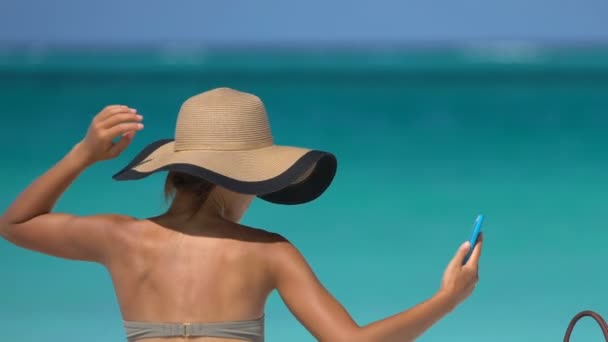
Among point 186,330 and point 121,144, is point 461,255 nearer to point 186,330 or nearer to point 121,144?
point 186,330

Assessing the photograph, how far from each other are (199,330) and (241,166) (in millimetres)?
264

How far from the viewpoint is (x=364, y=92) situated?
1592 cm

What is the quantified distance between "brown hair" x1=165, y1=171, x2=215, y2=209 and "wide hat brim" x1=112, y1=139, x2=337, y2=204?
36mm

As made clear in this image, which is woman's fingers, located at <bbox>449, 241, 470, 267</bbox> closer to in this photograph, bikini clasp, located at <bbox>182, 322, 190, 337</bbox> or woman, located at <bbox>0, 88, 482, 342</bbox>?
woman, located at <bbox>0, 88, 482, 342</bbox>

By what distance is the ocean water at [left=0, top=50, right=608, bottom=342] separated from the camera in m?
5.00

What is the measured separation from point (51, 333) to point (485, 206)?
2.86 metres

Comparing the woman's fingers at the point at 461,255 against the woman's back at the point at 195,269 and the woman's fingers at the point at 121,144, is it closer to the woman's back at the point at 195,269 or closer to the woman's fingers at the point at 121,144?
the woman's back at the point at 195,269

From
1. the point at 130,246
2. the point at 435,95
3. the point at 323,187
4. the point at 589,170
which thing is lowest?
the point at 130,246

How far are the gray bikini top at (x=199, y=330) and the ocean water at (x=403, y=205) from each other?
1.14m

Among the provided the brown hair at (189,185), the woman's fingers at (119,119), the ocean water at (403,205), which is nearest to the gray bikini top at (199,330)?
the brown hair at (189,185)

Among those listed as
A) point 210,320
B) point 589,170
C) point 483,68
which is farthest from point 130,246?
point 483,68

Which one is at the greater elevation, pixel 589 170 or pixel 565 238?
pixel 589 170

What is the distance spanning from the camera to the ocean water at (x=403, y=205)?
500 cm

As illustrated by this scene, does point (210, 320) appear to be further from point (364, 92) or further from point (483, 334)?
point (364, 92)
